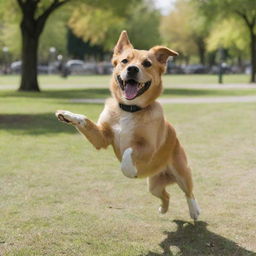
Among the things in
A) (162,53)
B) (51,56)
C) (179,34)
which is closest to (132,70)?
Result: (162,53)

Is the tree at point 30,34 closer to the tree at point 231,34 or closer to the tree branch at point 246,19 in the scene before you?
the tree branch at point 246,19

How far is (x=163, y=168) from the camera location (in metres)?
5.76

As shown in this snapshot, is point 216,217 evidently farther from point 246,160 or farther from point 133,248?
point 246,160

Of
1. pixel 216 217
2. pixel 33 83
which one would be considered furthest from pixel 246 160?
pixel 33 83

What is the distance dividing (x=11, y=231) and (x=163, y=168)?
175 cm

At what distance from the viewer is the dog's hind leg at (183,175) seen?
5785 mm

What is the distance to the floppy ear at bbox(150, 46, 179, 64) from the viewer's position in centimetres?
554

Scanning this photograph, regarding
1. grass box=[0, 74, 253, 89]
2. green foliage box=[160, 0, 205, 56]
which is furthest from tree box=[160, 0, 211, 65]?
grass box=[0, 74, 253, 89]

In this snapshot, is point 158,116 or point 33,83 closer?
point 158,116

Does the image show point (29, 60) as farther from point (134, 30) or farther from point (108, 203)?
point (134, 30)

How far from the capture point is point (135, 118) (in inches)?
210

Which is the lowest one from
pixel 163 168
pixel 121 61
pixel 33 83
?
pixel 33 83

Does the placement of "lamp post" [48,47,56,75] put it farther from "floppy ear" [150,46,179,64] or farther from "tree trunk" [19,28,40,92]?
"floppy ear" [150,46,179,64]

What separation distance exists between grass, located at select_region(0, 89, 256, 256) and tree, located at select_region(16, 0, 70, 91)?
17905 millimetres
